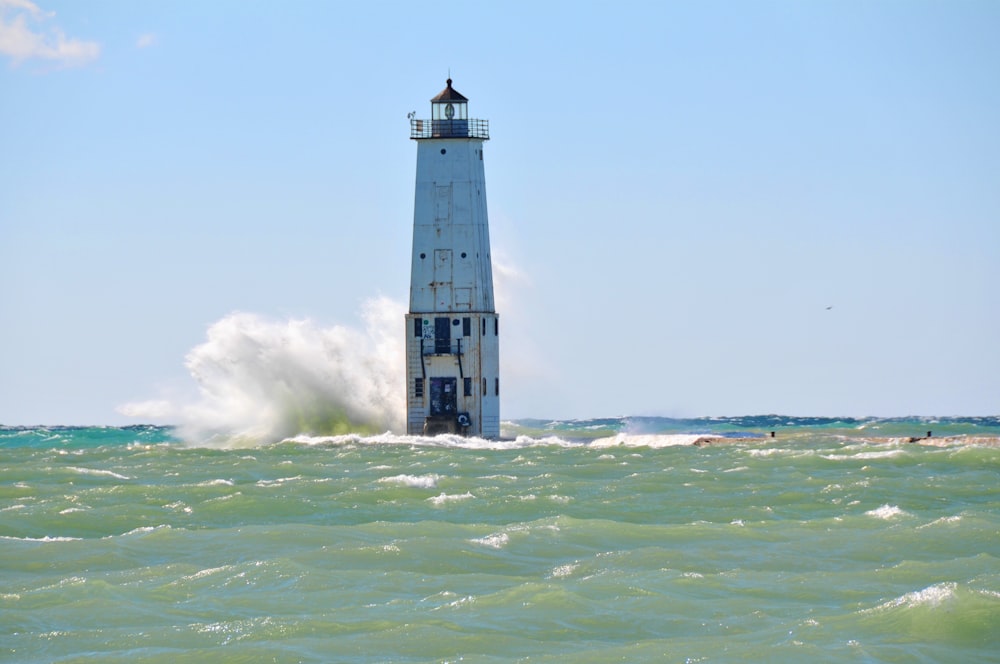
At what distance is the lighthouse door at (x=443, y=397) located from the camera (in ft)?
173

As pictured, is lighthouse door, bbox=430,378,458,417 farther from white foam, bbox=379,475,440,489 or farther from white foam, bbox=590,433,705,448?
white foam, bbox=379,475,440,489

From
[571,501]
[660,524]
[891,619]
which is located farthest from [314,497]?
[891,619]

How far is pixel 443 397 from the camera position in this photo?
52938 millimetres

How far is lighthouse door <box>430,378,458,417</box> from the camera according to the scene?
52.8 m

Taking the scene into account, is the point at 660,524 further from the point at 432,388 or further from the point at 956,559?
the point at 432,388

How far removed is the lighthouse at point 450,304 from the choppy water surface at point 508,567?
65.1 ft

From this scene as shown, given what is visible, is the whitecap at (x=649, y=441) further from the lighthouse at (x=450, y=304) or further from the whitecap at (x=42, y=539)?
the whitecap at (x=42, y=539)

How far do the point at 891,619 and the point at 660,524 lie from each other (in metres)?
8.10

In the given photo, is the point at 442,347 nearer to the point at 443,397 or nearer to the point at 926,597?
the point at 443,397

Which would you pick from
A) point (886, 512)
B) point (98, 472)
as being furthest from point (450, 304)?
point (886, 512)

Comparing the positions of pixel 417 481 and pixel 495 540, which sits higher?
pixel 417 481

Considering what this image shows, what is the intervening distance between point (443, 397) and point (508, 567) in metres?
34.7

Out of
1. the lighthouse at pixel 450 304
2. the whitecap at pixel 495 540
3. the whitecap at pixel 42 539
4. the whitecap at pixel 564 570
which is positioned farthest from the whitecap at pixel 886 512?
the lighthouse at pixel 450 304

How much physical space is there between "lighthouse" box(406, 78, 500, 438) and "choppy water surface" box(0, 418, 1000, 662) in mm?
19836
